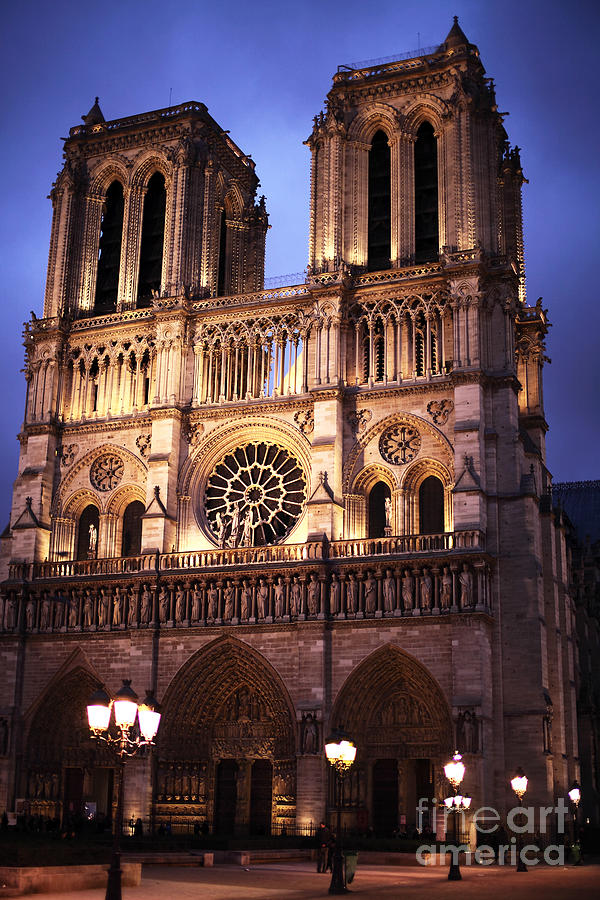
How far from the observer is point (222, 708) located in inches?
1528

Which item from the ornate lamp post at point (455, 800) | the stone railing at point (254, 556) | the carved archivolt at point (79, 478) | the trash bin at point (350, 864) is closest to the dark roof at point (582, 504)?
the stone railing at point (254, 556)

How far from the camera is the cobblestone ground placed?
1991 cm

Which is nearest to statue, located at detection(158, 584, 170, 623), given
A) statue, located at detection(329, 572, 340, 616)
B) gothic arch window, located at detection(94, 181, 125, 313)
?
statue, located at detection(329, 572, 340, 616)

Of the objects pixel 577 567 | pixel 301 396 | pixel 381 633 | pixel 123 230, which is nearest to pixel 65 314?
pixel 123 230

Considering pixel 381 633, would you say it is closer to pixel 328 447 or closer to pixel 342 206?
pixel 328 447

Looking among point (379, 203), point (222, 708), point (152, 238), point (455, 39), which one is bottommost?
point (222, 708)

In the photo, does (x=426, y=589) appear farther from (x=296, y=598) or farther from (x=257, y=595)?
(x=257, y=595)

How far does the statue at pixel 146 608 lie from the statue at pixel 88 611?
7.54 ft

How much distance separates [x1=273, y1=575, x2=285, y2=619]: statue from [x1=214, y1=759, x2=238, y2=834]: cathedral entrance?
5.60 metres

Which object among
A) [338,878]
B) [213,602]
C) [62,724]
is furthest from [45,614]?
[338,878]

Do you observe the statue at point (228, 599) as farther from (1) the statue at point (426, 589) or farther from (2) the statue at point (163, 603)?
(1) the statue at point (426, 589)

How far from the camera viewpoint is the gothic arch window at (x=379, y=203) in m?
42.6

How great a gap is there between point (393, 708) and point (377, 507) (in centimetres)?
700

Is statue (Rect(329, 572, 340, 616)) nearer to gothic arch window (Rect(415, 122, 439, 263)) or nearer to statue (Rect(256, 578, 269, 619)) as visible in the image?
statue (Rect(256, 578, 269, 619))
